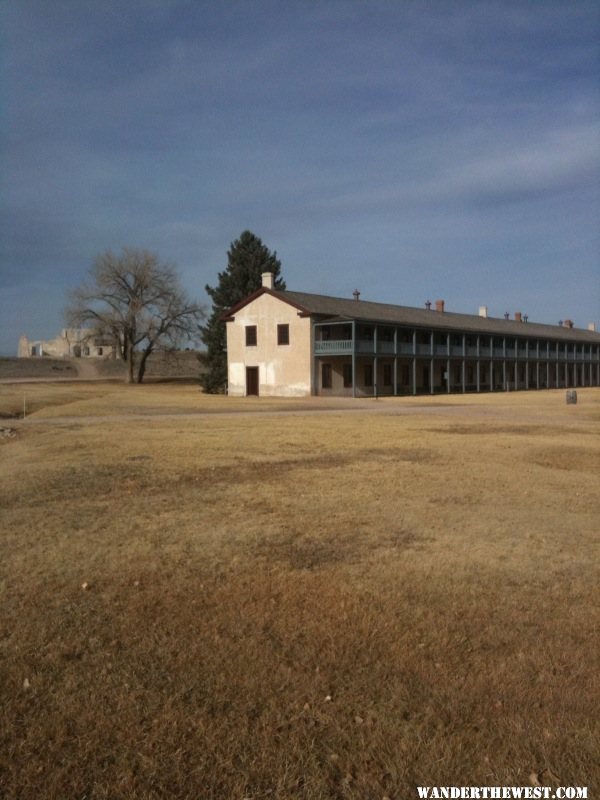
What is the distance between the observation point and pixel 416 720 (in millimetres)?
3729

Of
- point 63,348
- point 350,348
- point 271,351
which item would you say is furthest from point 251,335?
point 63,348

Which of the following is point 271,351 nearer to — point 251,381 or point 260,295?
point 251,381

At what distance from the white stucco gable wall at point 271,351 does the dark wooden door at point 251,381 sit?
310 millimetres

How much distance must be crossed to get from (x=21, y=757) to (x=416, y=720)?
79.4 inches

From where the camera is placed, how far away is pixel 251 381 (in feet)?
155

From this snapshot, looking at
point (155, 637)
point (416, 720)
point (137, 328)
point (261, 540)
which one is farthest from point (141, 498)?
point (137, 328)

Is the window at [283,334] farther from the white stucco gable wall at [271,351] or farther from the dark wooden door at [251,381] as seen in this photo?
the dark wooden door at [251,381]

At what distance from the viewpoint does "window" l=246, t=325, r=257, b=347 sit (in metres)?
46.8

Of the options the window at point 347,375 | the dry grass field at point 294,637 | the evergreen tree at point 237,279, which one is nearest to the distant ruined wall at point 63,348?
the evergreen tree at point 237,279

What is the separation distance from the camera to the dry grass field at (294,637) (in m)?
3.36

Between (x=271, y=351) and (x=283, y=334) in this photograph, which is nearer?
(x=283, y=334)

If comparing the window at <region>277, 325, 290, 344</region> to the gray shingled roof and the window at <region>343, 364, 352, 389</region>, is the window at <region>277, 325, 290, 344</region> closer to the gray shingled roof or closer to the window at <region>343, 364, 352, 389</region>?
the gray shingled roof

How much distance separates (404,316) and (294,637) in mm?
48033

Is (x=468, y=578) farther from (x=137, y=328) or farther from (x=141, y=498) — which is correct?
(x=137, y=328)
